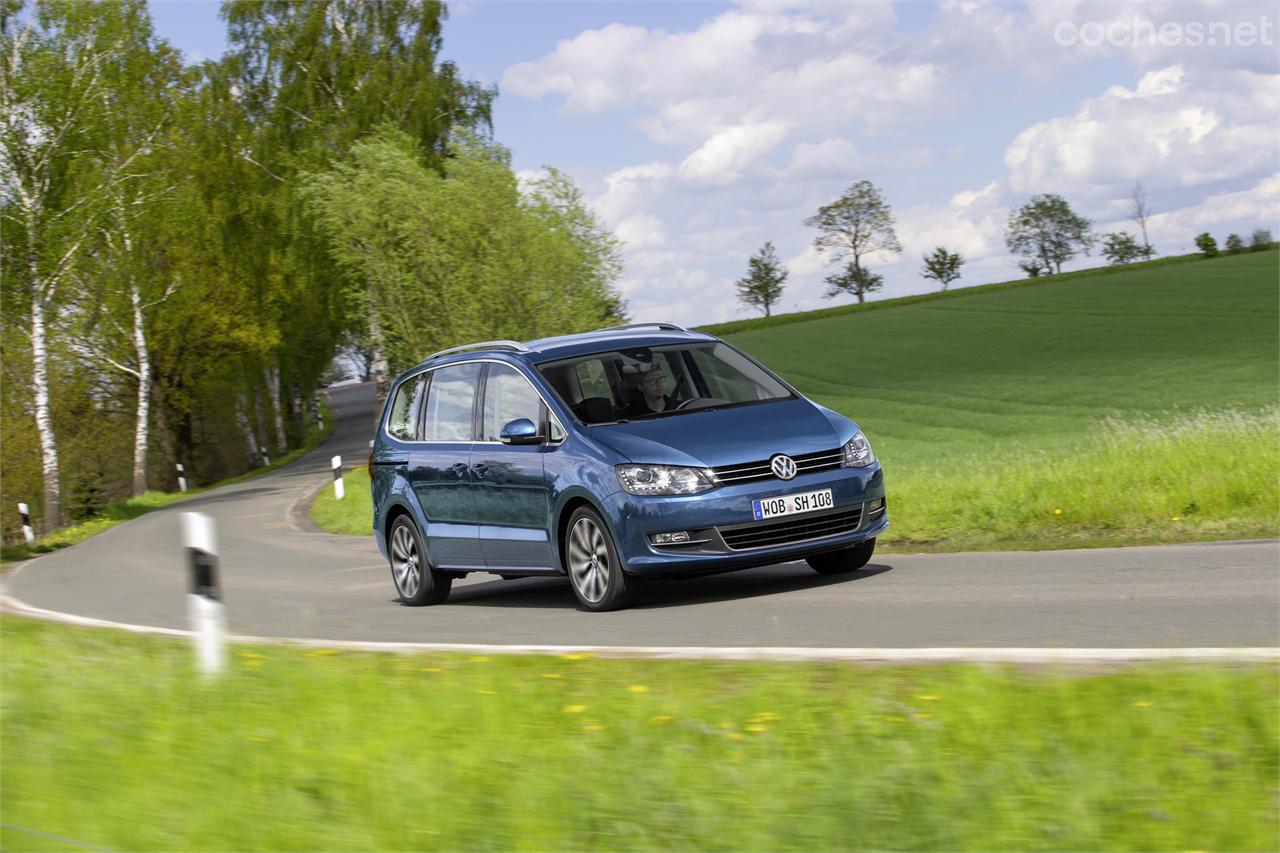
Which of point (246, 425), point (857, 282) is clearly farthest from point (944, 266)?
point (246, 425)

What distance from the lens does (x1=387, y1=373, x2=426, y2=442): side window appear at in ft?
42.1

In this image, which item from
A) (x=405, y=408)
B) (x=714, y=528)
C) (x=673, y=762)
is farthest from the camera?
(x=405, y=408)

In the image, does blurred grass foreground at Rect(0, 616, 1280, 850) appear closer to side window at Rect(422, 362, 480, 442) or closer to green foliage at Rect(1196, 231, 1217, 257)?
side window at Rect(422, 362, 480, 442)

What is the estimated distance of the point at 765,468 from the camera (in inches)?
393

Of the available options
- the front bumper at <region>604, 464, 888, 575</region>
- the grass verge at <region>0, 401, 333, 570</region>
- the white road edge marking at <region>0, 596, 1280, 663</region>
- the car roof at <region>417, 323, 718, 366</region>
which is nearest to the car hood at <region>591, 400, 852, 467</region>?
the front bumper at <region>604, 464, 888, 575</region>

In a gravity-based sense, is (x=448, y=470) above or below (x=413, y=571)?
above

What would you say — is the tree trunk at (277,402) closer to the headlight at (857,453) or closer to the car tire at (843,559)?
the car tire at (843,559)

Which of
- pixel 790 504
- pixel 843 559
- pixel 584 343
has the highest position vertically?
pixel 584 343

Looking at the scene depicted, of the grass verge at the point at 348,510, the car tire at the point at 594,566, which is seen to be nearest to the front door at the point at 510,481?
the car tire at the point at 594,566

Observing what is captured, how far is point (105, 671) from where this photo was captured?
8.14 m

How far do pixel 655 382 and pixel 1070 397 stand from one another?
36679 millimetres

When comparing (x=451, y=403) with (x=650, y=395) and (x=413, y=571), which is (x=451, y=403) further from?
(x=650, y=395)

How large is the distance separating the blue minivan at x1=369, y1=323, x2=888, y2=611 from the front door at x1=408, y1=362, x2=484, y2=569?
2 cm

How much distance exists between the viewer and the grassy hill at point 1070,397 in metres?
13.5
